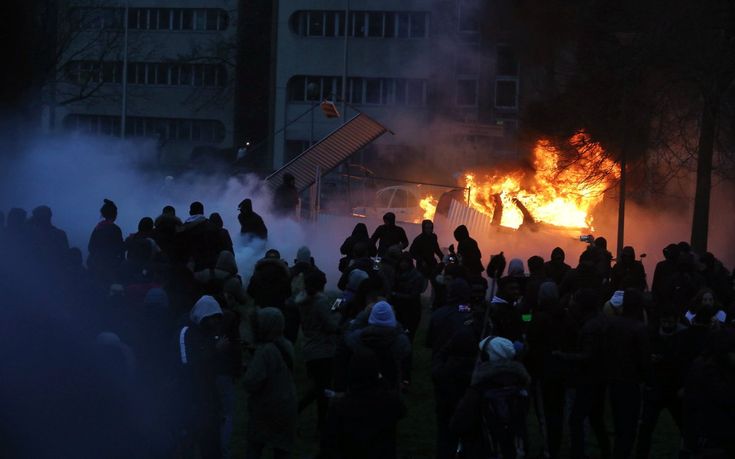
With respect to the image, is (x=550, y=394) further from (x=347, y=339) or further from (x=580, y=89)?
(x=580, y=89)

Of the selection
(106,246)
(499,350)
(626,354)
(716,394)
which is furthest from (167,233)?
(716,394)

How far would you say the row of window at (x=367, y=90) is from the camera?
43.9 m

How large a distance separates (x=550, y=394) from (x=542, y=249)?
1605cm

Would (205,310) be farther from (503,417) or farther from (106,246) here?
(106,246)

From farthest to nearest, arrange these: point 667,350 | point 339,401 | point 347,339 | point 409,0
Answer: point 409,0, point 667,350, point 347,339, point 339,401

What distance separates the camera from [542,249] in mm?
26359

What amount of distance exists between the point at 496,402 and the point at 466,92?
109ft

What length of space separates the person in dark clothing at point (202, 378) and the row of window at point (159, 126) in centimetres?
4479

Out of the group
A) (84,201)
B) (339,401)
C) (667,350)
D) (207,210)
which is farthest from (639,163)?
(339,401)

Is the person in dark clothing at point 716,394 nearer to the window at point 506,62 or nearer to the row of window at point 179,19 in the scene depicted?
the window at point 506,62

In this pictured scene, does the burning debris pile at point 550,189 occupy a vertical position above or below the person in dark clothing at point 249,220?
above

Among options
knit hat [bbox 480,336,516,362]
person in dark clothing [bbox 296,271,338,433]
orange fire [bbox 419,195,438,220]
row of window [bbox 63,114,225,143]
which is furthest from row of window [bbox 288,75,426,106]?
knit hat [bbox 480,336,516,362]

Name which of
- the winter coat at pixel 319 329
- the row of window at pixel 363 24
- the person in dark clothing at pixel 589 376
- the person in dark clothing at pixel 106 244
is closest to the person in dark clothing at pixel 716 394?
the person in dark clothing at pixel 589 376

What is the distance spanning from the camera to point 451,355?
9.33m
